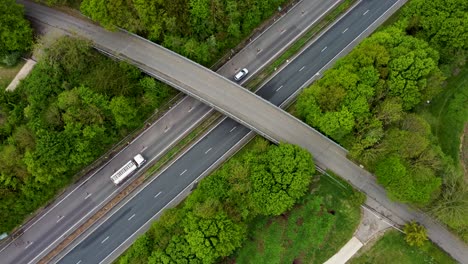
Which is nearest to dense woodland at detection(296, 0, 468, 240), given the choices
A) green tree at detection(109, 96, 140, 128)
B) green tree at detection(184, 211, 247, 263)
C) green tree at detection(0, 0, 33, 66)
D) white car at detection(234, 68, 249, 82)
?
white car at detection(234, 68, 249, 82)

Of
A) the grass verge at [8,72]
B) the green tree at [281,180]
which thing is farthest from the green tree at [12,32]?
the green tree at [281,180]

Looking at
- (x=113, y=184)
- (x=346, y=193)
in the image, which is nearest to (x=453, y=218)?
(x=346, y=193)

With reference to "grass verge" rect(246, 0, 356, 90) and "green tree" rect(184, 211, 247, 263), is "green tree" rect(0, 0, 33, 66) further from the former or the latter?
"green tree" rect(184, 211, 247, 263)

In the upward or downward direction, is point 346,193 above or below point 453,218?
above

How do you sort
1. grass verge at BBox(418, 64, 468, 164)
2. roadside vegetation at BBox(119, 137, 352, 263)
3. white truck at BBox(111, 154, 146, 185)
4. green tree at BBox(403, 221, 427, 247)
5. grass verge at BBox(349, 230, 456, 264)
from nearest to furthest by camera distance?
roadside vegetation at BBox(119, 137, 352, 263) → green tree at BBox(403, 221, 427, 247) → grass verge at BBox(349, 230, 456, 264) → white truck at BBox(111, 154, 146, 185) → grass verge at BBox(418, 64, 468, 164)

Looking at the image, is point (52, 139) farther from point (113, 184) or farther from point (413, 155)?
point (413, 155)

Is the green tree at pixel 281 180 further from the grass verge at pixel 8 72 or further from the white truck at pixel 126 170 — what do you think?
the grass verge at pixel 8 72
